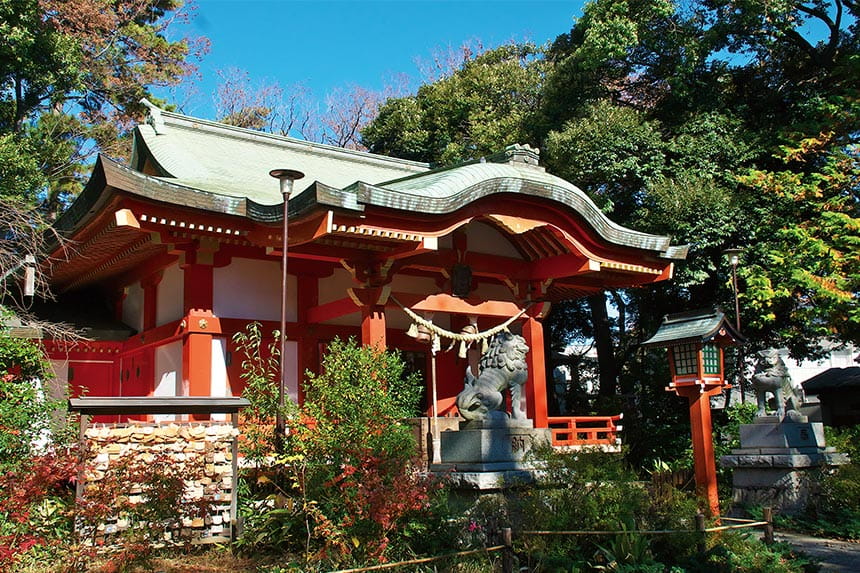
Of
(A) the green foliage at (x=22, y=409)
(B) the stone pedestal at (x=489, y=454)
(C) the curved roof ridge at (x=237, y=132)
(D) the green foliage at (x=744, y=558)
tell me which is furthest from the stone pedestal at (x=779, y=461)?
(C) the curved roof ridge at (x=237, y=132)

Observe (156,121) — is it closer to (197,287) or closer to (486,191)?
(197,287)

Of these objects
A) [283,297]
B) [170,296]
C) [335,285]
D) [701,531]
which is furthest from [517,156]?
[701,531]

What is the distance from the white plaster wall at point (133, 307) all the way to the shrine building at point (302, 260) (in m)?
0.04

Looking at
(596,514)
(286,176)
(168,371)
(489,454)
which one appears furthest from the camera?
(168,371)

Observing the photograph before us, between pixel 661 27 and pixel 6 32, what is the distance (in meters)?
15.9

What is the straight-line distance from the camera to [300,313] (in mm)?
13383

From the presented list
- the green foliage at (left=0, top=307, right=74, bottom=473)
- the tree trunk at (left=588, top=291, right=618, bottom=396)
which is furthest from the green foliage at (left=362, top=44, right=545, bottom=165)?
the green foliage at (left=0, top=307, right=74, bottom=473)

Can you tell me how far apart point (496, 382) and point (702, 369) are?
11.6ft

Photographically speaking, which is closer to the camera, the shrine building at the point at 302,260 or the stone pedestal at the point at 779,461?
the shrine building at the point at 302,260

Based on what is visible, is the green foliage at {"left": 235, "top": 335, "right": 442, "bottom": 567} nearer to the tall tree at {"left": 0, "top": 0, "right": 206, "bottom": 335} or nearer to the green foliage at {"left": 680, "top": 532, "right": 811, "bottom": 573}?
the green foliage at {"left": 680, "top": 532, "right": 811, "bottom": 573}

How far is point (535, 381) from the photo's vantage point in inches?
548

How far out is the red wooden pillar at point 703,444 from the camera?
1091 centimetres

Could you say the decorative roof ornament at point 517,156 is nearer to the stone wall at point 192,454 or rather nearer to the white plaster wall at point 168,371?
the white plaster wall at point 168,371

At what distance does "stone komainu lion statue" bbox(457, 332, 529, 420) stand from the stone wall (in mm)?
2708
